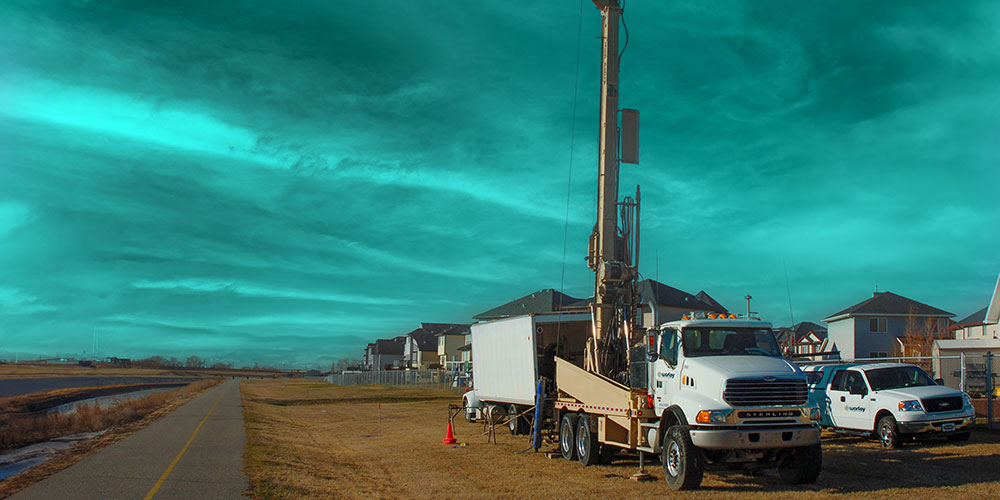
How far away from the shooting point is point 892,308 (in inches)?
2098

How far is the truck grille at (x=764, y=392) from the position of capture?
11.9m

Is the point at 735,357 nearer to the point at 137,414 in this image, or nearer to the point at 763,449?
the point at 763,449

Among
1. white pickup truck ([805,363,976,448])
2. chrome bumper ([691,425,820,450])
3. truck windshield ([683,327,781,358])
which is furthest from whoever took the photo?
white pickup truck ([805,363,976,448])

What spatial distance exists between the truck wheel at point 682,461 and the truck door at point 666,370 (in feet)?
2.99

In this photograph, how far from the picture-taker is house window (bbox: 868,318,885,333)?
53.4m

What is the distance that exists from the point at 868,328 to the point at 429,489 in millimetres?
48615

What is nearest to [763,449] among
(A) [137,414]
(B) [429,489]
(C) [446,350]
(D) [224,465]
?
(B) [429,489]

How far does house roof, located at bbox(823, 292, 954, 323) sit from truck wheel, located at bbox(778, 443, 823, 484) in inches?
1765

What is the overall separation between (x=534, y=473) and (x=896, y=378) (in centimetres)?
926

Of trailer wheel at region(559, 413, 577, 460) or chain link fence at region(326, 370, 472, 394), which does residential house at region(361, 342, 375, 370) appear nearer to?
chain link fence at region(326, 370, 472, 394)

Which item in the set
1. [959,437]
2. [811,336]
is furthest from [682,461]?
[811,336]

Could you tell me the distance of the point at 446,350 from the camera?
3708 inches

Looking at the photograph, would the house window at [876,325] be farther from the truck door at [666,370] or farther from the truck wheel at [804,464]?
the truck wheel at [804,464]

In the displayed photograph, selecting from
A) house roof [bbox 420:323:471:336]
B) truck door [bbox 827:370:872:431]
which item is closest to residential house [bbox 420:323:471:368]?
house roof [bbox 420:323:471:336]
